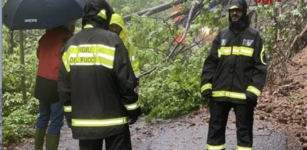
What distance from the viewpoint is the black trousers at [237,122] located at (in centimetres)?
484

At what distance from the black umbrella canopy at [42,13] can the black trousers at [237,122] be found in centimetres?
201

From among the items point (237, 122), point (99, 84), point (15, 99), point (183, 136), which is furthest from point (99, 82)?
point (15, 99)

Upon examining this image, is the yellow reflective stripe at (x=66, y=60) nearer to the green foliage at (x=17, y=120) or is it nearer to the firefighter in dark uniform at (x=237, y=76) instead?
the firefighter in dark uniform at (x=237, y=76)

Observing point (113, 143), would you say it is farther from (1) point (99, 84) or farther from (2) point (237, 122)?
(2) point (237, 122)

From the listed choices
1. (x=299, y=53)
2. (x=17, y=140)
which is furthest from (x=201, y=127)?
(x=299, y=53)

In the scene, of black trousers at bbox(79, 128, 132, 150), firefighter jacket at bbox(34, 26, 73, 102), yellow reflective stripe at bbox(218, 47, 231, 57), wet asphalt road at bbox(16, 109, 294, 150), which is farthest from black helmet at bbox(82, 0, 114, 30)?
wet asphalt road at bbox(16, 109, 294, 150)

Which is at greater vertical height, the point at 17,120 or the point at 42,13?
the point at 42,13

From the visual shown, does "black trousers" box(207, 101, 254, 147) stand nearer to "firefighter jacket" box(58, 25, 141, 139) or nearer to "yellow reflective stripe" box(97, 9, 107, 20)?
"firefighter jacket" box(58, 25, 141, 139)

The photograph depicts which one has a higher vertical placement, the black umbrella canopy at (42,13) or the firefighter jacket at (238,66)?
the black umbrella canopy at (42,13)

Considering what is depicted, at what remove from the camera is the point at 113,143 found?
12.6ft

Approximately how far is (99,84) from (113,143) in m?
0.57

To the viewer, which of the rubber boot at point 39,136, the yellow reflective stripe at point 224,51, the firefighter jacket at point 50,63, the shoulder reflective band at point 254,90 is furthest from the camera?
the rubber boot at point 39,136

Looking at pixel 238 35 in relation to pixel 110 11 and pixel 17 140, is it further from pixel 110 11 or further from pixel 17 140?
pixel 17 140

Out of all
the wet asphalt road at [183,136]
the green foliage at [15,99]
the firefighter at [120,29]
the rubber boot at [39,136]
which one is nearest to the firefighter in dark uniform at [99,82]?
the firefighter at [120,29]
